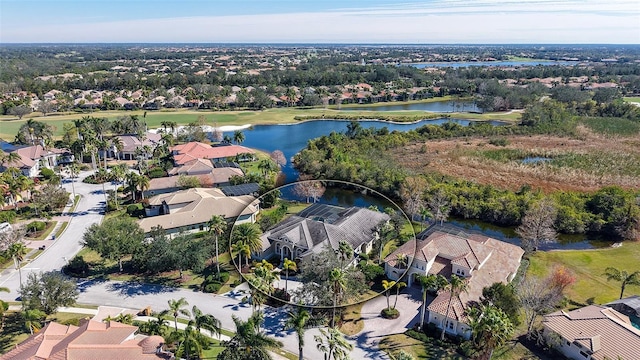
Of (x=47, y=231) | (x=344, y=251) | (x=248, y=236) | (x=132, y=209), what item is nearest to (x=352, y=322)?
(x=248, y=236)

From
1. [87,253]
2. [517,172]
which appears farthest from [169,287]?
[517,172]

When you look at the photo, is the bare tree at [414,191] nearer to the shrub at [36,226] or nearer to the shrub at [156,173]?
the shrub at [156,173]

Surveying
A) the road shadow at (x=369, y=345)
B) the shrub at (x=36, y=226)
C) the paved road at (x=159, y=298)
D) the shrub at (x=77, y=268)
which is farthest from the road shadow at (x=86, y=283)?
the road shadow at (x=369, y=345)

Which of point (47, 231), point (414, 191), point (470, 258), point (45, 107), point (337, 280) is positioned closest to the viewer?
point (337, 280)

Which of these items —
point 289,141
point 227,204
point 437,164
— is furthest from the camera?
point 289,141

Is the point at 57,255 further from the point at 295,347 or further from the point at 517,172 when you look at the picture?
the point at 517,172

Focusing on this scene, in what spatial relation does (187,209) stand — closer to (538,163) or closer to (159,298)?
(159,298)
